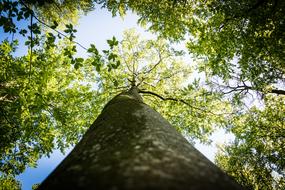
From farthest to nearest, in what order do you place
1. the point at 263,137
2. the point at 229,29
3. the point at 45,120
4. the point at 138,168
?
the point at 263,137 < the point at 45,120 < the point at 229,29 < the point at 138,168

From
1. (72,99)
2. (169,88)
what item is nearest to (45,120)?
(72,99)

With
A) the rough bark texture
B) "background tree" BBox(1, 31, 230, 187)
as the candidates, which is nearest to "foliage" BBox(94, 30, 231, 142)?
"background tree" BBox(1, 31, 230, 187)

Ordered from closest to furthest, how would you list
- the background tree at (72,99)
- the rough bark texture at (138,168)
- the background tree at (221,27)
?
the rough bark texture at (138,168) → the background tree at (221,27) → the background tree at (72,99)

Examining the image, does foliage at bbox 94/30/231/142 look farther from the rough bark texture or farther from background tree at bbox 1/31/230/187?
the rough bark texture

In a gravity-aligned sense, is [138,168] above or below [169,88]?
below

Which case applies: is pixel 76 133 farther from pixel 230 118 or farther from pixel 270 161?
pixel 270 161

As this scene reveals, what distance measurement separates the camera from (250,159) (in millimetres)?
18375

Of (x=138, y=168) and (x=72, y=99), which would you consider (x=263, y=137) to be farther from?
(x=138, y=168)

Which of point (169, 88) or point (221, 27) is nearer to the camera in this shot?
point (221, 27)

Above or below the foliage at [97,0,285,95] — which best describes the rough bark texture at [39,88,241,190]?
below

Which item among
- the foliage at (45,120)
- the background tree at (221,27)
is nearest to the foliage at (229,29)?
the background tree at (221,27)

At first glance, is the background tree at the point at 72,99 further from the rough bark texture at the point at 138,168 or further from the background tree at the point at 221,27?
the rough bark texture at the point at 138,168

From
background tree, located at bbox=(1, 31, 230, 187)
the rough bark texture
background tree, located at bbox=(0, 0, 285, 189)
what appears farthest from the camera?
background tree, located at bbox=(1, 31, 230, 187)

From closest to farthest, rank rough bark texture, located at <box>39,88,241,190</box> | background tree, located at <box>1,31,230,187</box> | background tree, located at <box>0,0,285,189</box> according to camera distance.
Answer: rough bark texture, located at <box>39,88,241,190</box> → background tree, located at <box>0,0,285,189</box> → background tree, located at <box>1,31,230,187</box>
